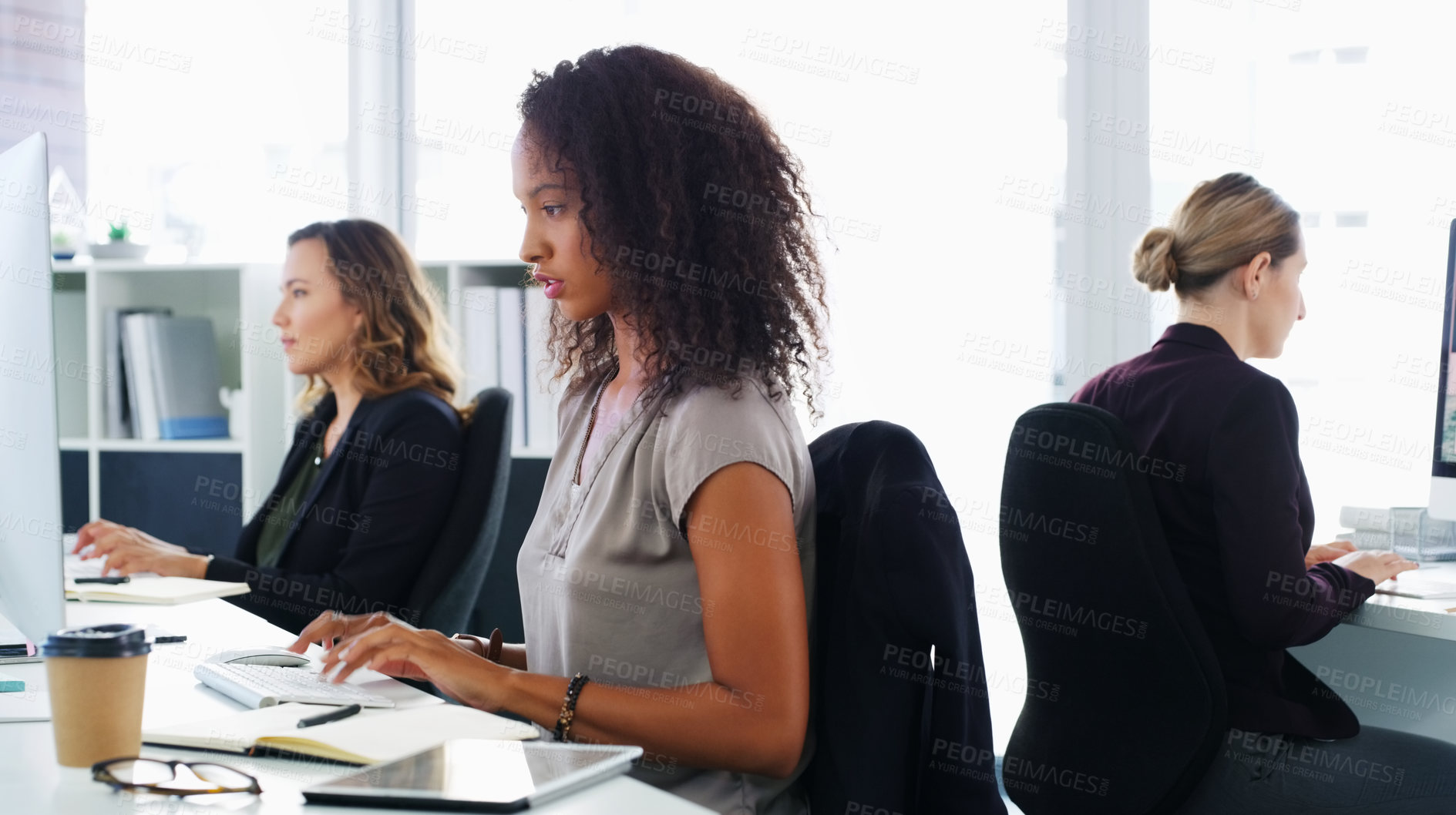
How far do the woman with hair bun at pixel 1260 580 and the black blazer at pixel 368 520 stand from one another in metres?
1.18

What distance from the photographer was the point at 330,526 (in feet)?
7.30

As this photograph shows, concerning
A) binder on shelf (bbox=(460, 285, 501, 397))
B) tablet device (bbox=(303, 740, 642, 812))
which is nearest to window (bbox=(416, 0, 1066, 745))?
binder on shelf (bbox=(460, 285, 501, 397))

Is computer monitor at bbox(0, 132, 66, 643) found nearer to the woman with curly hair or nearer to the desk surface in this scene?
the woman with curly hair

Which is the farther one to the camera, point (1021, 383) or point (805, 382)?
point (1021, 383)

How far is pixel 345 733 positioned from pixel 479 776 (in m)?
0.20

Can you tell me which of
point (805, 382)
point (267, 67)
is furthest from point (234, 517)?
point (805, 382)

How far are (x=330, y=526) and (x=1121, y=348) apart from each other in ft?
6.11

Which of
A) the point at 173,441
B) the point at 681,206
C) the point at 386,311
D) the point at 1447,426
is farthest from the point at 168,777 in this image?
the point at 173,441

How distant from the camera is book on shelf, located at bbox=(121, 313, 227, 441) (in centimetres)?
303

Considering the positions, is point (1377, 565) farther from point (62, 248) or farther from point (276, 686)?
point (62, 248)

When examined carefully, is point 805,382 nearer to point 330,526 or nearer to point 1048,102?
point 330,526

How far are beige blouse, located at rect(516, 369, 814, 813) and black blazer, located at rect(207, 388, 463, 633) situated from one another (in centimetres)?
93

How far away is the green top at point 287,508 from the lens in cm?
247

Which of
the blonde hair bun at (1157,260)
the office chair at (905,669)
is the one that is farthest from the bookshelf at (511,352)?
the office chair at (905,669)
